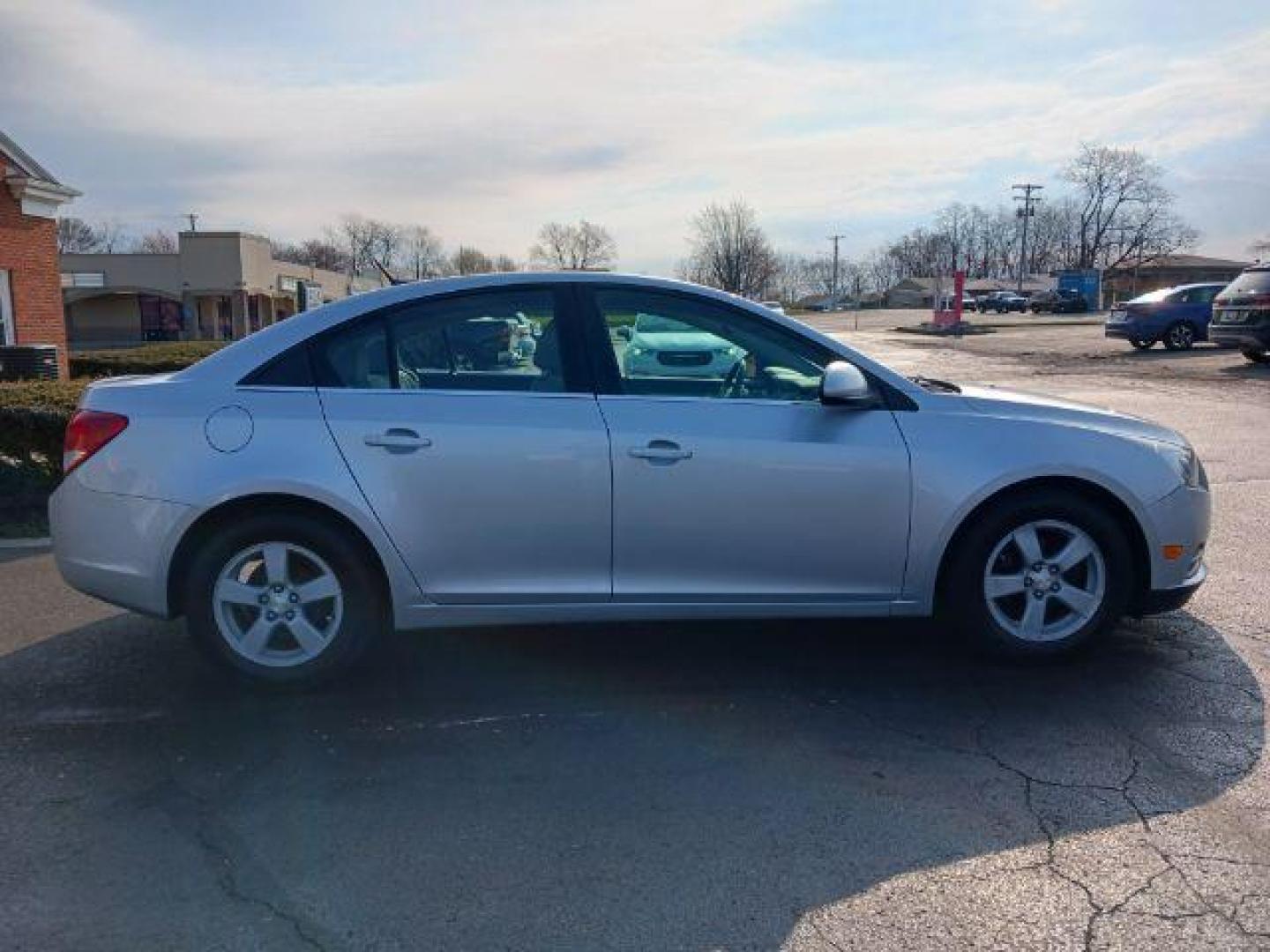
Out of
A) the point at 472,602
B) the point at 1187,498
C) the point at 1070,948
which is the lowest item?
the point at 1070,948

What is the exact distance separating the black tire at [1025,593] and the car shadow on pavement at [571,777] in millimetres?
152

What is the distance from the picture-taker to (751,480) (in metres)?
3.98

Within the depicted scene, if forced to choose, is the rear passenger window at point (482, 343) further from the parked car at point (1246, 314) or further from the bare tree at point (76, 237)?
the bare tree at point (76, 237)

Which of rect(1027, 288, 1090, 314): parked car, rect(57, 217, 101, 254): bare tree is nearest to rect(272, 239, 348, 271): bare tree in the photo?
rect(57, 217, 101, 254): bare tree

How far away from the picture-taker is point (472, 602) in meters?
4.04

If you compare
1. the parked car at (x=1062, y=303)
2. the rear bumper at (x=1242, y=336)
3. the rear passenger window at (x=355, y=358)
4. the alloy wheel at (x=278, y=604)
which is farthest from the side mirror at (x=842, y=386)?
the parked car at (x=1062, y=303)

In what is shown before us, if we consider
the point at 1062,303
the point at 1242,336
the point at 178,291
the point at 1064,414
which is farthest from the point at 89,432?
the point at 1062,303

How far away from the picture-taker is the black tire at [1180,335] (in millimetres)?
23844

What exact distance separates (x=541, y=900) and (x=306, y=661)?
1727 mm

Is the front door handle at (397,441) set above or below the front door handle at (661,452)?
above

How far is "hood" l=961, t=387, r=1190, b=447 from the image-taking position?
4.22 meters

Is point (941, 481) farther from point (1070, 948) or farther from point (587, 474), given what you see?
point (1070, 948)

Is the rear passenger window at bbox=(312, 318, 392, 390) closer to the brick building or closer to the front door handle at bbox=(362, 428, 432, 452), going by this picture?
the front door handle at bbox=(362, 428, 432, 452)

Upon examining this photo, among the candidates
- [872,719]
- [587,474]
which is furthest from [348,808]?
[872,719]
